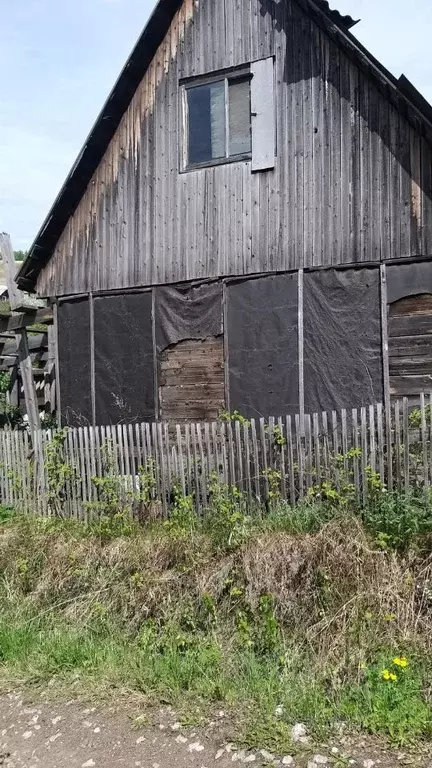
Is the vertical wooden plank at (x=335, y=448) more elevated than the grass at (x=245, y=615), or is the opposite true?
the vertical wooden plank at (x=335, y=448)

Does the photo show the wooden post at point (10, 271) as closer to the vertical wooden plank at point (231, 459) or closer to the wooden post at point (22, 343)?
the wooden post at point (22, 343)

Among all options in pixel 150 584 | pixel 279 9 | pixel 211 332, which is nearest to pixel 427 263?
pixel 211 332

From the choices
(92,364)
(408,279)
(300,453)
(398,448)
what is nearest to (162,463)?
(300,453)

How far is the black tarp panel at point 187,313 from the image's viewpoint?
10.0 meters

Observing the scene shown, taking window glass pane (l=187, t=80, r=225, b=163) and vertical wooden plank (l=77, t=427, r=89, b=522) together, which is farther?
window glass pane (l=187, t=80, r=225, b=163)

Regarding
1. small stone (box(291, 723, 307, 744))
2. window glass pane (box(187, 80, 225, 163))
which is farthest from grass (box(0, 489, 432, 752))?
window glass pane (box(187, 80, 225, 163))

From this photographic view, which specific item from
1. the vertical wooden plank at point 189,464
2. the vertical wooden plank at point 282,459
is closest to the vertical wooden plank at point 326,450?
the vertical wooden plank at point 282,459

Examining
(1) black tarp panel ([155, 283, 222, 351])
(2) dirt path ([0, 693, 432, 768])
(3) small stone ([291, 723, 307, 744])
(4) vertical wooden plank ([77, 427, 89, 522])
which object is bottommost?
(2) dirt path ([0, 693, 432, 768])

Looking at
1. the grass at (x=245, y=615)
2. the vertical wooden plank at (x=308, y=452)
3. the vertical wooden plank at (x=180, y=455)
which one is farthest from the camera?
the vertical wooden plank at (x=180, y=455)

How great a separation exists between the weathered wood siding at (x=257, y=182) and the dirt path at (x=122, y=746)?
19.8ft

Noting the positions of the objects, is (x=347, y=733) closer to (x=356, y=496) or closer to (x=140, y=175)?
(x=356, y=496)

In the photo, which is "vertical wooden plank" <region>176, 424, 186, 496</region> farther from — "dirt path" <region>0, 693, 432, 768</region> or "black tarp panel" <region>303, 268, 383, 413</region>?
"dirt path" <region>0, 693, 432, 768</region>

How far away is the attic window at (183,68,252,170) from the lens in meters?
9.84

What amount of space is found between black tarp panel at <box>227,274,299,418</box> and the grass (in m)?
2.44
